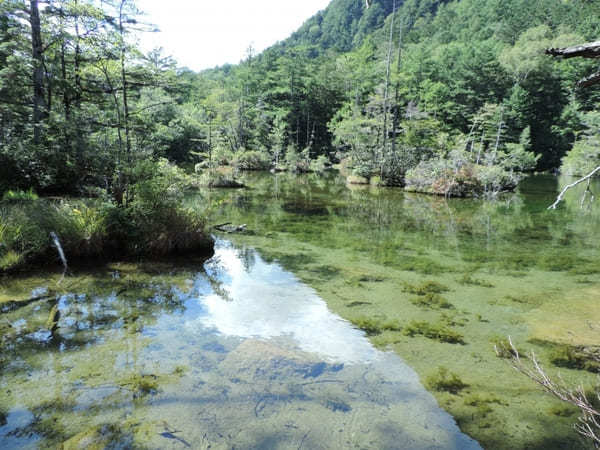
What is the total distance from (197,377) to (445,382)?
97.5 inches

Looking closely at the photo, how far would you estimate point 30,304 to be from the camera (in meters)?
5.02

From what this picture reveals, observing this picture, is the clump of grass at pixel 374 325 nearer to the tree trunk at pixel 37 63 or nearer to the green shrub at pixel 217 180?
the tree trunk at pixel 37 63

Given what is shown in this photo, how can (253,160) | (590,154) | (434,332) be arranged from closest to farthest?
1. (434,332)
2. (590,154)
3. (253,160)

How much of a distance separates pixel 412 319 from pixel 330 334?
1.30m

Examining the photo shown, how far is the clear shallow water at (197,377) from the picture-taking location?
2867 millimetres

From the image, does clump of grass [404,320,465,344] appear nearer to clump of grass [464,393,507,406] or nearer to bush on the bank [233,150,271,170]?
clump of grass [464,393,507,406]

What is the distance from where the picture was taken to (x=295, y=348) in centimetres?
438

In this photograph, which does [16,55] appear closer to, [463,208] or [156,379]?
[156,379]

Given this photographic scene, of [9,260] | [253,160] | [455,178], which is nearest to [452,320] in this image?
[9,260]

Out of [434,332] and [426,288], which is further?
[426,288]

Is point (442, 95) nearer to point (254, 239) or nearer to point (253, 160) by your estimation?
point (253, 160)

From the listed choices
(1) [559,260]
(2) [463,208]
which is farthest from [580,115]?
(1) [559,260]

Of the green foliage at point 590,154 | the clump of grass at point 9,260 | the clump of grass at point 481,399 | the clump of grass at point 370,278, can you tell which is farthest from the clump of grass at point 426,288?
the green foliage at point 590,154

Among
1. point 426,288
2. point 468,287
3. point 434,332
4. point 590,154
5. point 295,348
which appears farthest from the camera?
point 590,154
